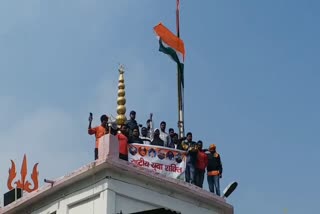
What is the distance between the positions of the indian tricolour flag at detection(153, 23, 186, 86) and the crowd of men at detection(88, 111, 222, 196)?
6141mm

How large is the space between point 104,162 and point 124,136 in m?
2.09

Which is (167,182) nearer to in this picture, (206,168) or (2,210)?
(206,168)

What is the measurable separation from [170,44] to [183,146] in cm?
739

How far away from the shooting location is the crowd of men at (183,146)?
22141 mm

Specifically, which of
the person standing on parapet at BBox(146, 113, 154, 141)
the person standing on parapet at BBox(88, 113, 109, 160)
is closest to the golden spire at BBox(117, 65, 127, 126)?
the person standing on parapet at BBox(146, 113, 154, 141)

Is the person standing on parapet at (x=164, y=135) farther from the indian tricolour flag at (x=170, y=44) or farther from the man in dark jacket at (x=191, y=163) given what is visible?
the indian tricolour flag at (x=170, y=44)

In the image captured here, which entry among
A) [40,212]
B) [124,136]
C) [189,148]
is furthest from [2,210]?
[189,148]

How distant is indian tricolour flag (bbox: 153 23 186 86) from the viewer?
2970 cm

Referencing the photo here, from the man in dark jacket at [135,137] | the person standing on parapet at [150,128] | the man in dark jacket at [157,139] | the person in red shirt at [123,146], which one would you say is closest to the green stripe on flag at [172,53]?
the person standing on parapet at [150,128]

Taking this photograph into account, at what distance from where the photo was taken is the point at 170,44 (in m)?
30.0

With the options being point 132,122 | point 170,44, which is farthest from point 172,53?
point 132,122

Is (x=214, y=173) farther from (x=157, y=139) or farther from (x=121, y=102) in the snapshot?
(x=121, y=102)

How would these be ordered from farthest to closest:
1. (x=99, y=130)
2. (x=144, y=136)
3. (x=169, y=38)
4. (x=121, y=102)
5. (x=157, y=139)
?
(x=169, y=38) < (x=121, y=102) < (x=144, y=136) < (x=157, y=139) < (x=99, y=130)

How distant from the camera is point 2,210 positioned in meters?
23.4
